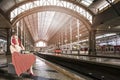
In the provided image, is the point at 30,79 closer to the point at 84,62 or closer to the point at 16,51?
the point at 16,51

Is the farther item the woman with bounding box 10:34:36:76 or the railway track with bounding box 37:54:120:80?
the railway track with bounding box 37:54:120:80

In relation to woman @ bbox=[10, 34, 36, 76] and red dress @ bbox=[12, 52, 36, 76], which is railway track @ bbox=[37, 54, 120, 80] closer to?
red dress @ bbox=[12, 52, 36, 76]

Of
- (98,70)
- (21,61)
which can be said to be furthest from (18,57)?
(98,70)

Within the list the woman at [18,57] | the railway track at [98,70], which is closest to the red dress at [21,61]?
the woman at [18,57]

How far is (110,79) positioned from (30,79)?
6.52 meters

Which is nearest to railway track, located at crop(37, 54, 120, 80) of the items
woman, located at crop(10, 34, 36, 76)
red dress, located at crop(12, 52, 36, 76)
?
red dress, located at crop(12, 52, 36, 76)

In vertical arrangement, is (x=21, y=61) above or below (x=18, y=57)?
below

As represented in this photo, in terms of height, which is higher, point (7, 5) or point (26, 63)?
point (7, 5)

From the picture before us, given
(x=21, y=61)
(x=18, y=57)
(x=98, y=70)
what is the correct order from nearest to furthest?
(x=18, y=57) < (x=21, y=61) < (x=98, y=70)

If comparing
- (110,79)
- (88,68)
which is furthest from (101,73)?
(88,68)

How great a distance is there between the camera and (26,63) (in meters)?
8.91

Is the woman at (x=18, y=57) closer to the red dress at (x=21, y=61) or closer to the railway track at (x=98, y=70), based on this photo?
the red dress at (x=21, y=61)

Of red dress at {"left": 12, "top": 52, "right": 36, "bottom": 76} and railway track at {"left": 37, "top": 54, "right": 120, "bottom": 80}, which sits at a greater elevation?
red dress at {"left": 12, "top": 52, "right": 36, "bottom": 76}

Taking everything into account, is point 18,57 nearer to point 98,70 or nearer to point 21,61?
point 21,61
